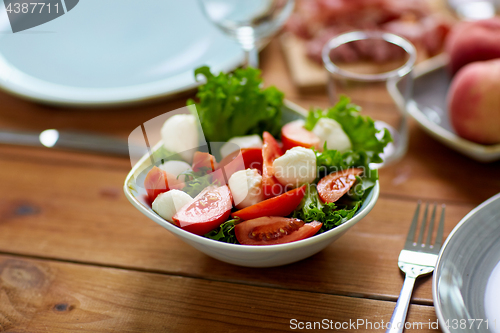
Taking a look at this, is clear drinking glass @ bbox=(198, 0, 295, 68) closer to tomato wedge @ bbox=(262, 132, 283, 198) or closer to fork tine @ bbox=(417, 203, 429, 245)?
tomato wedge @ bbox=(262, 132, 283, 198)

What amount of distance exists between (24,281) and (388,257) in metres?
0.51

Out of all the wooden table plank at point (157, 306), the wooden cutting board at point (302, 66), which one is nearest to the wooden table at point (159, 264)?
the wooden table plank at point (157, 306)

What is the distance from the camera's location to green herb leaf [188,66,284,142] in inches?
25.9

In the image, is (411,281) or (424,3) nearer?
(411,281)

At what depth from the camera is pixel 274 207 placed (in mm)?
528

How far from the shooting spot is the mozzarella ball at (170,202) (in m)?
0.53

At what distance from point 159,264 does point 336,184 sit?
277 mm

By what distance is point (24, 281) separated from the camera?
1.99 feet

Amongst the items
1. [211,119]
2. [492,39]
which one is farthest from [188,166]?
[492,39]

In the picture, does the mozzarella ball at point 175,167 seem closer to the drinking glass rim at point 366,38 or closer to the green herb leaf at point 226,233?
the green herb leaf at point 226,233

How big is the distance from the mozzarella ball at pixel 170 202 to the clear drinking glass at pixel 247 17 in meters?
0.42

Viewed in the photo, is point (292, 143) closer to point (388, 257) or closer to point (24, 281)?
point (388, 257)

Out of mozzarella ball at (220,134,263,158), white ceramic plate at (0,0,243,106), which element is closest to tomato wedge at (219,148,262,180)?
mozzarella ball at (220,134,263,158)

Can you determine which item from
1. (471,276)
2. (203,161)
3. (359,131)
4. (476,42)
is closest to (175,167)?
(203,161)
